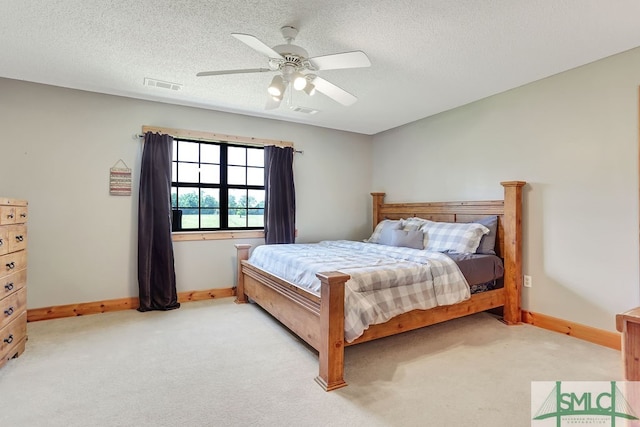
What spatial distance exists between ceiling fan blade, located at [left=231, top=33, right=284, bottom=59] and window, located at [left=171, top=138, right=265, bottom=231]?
2324 millimetres

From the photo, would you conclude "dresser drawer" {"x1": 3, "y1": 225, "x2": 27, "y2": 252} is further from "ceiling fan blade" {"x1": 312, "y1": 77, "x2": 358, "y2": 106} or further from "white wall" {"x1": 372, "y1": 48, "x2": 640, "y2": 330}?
"white wall" {"x1": 372, "y1": 48, "x2": 640, "y2": 330}

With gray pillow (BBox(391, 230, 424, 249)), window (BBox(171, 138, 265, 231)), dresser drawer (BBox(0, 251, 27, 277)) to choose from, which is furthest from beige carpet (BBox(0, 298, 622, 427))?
window (BBox(171, 138, 265, 231))

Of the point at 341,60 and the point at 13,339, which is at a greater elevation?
the point at 341,60

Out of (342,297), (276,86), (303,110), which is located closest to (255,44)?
(276,86)

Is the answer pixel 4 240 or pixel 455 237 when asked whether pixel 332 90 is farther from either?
pixel 4 240

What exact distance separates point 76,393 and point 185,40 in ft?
8.34

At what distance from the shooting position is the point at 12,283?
94.0 inches

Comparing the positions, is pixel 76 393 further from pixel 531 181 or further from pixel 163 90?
pixel 531 181

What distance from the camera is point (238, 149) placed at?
14.4ft

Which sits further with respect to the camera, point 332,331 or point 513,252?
point 513,252

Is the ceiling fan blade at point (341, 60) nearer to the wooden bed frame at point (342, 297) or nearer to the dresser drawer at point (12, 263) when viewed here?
the wooden bed frame at point (342, 297)

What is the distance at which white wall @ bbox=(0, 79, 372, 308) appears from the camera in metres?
3.23

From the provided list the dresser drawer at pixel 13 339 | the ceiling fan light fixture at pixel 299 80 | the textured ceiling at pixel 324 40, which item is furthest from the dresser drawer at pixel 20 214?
the ceiling fan light fixture at pixel 299 80

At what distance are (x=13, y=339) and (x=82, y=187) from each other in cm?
169
